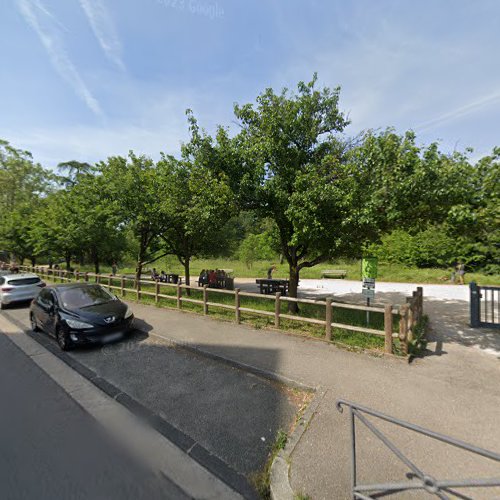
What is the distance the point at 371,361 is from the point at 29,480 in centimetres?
533

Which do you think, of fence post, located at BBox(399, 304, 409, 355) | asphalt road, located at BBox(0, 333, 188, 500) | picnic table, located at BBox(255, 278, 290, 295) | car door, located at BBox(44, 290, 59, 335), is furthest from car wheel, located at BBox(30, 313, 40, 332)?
fence post, located at BBox(399, 304, 409, 355)

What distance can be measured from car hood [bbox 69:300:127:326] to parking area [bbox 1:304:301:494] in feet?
2.21

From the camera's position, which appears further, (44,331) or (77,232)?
(77,232)

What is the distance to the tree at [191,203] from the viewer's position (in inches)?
309

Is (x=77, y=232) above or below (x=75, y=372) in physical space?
above

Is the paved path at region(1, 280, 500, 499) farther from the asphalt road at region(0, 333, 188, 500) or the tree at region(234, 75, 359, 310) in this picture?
the tree at region(234, 75, 359, 310)

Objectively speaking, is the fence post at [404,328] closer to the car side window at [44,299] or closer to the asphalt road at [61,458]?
the asphalt road at [61,458]

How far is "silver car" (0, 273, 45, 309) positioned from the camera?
1113 cm

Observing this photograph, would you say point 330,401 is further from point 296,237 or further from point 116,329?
point 116,329

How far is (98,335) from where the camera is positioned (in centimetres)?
654

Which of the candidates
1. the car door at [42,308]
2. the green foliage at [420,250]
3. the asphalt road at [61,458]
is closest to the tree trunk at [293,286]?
the asphalt road at [61,458]

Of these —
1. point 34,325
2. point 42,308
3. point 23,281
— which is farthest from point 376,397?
point 23,281

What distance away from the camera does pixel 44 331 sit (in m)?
7.63

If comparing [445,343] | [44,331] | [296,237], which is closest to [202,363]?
[296,237]
